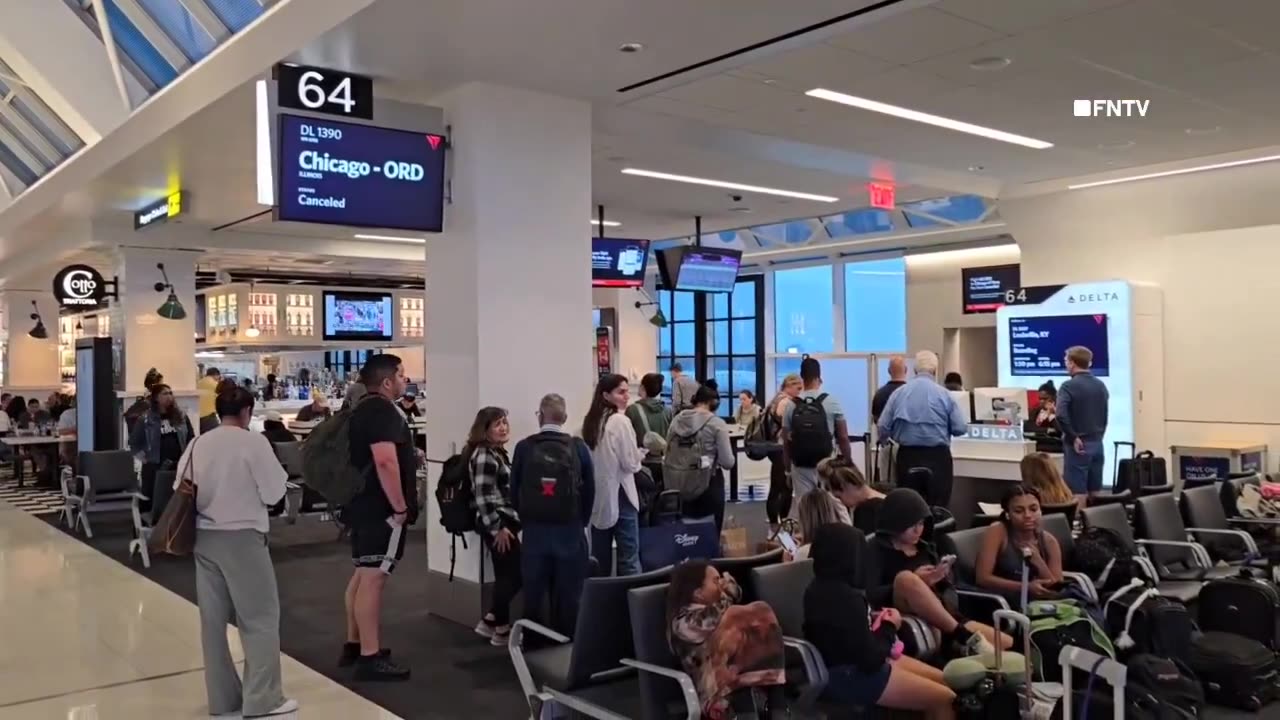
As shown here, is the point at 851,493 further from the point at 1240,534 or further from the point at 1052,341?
the point at 1052,341

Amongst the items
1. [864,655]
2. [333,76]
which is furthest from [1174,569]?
[333,76]

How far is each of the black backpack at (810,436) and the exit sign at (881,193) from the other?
3475 mm

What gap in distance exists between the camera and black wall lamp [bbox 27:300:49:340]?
2030cm

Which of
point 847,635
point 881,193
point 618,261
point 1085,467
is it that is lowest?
point 847,635

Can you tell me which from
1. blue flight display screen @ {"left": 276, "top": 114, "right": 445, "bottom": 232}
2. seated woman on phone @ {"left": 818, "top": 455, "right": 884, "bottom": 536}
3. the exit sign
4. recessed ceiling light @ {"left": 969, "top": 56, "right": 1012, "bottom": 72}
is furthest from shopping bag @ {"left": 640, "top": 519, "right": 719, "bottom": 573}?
the exit sign

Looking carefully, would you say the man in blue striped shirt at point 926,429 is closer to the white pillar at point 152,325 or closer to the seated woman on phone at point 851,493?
the seated woman on phone at point 851,493

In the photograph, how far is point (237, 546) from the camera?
4504 mm

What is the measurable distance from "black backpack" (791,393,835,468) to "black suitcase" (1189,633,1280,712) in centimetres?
330

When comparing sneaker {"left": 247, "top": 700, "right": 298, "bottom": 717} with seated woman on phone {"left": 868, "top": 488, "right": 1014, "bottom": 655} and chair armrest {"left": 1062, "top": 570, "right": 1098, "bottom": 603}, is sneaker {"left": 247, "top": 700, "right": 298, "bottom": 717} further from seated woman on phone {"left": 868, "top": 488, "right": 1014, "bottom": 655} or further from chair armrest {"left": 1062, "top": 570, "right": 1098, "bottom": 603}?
chair armrest {"left": 1062, "top": 570, "right": 1098, "bottom": 603}

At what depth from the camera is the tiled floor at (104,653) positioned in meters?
4.95

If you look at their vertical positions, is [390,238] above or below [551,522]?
A: above

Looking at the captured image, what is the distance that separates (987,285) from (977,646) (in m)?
11.0

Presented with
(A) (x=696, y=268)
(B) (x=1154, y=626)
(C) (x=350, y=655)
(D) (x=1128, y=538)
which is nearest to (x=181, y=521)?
(C) (x=350, y=655)

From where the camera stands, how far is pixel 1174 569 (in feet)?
19.6
